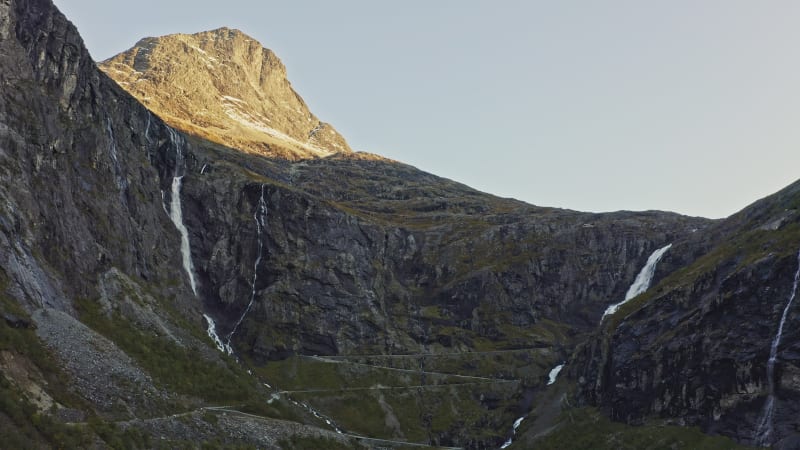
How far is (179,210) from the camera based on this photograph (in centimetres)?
13300

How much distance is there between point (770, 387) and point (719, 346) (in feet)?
35.9

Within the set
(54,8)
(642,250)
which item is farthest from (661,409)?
(54,8)

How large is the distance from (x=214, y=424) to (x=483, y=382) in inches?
2816

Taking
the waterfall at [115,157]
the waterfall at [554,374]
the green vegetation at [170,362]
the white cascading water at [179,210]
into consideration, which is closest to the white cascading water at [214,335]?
the white cascading water at [179,210]

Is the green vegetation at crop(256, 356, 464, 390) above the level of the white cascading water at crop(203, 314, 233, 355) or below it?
below

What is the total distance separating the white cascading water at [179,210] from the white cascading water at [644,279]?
98988 mm

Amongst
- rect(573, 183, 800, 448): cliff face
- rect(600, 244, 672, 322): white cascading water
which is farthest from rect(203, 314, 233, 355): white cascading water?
rect(600, 244, 672, 322): white cascading water

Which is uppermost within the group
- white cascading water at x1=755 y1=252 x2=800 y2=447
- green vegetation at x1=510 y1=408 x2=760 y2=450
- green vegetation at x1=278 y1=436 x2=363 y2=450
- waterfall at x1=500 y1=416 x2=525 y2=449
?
white cascading water at x1=755 y1=252 x2=800 y2=447

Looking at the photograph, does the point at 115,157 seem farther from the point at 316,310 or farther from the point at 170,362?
the point at 316,310

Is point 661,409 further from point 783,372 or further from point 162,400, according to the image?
point 162,400

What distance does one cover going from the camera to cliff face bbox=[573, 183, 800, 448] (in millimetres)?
78125

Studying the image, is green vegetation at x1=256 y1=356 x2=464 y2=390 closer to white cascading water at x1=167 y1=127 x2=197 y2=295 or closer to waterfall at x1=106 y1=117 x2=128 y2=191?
white cascading water at x1=167 y1=127 x2=197 y2=295

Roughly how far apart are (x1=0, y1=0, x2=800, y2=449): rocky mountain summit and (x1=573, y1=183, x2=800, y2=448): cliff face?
1.20 feet

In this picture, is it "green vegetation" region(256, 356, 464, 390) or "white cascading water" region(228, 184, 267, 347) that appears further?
"white cascading water" region(228, 184, 267, 347)
